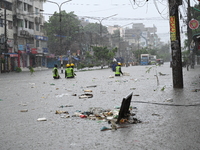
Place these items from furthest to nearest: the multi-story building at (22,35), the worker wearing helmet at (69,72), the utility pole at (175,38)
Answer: the multi-story building at (22,35)
the worker wearing helmet at (69,72)
the utility pole at (175,38)

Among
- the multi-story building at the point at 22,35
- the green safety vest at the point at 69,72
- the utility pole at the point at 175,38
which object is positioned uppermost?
the multi-story building at the point at 22,35

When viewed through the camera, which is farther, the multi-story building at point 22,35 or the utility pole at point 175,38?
the multi-story building at point 22,35

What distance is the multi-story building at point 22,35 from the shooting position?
50.2 m

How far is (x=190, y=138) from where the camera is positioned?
4805mm

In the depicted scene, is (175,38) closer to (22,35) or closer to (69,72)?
(69,72)

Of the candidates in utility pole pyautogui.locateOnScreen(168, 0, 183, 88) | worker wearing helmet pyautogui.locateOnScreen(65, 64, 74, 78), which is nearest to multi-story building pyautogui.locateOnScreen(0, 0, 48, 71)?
worker wearing helmet pyautogui.locateOnScreen(65, 64, 74, 78)

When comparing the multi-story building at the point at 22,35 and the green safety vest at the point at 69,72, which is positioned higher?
the multi-story building at the point at 22,35

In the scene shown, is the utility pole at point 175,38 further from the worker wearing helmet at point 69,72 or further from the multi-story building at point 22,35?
the multi-story building at point 22,35

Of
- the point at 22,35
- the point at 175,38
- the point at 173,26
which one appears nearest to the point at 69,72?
the point at 175,38

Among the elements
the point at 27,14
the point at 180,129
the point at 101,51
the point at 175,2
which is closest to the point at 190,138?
the point at 180,129

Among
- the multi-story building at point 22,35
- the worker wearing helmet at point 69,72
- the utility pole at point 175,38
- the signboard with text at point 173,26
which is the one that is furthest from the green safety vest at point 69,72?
the multi-story building at point 22,35

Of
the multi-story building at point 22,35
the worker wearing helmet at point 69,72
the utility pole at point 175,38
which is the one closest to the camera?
the utility pole at point 175,38

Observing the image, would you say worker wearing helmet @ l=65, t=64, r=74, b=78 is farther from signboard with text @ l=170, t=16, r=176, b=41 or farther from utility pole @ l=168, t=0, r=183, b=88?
signboard with text @ l=170, t=16, r=176, b=41

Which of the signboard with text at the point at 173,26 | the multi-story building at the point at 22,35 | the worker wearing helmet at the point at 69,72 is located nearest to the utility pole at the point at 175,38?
the signboard with text at the point at 173,26
